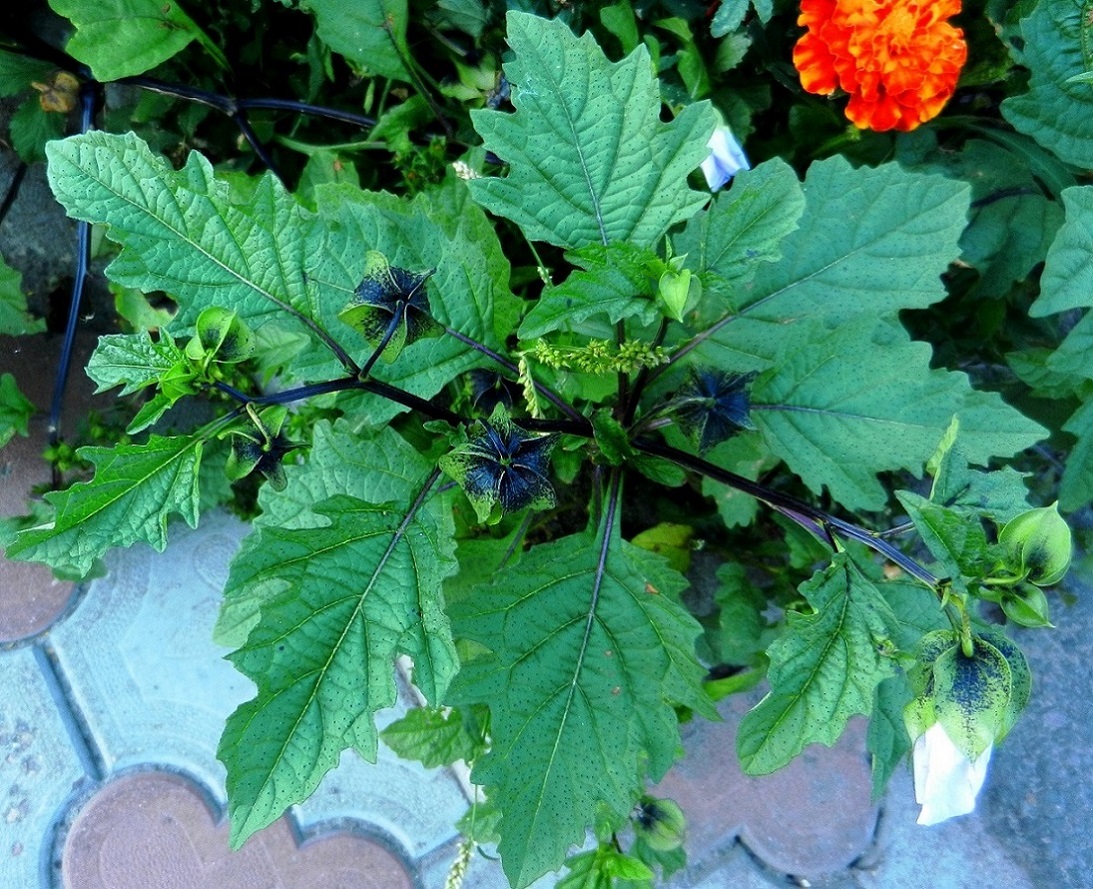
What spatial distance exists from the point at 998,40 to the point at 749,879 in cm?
128

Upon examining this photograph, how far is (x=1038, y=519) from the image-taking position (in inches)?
23.7

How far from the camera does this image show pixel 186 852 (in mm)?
1333

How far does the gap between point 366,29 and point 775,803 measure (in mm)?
1298

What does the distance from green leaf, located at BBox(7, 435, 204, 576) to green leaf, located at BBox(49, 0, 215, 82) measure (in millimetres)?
657

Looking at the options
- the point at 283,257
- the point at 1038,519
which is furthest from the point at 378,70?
the point at 1038,519

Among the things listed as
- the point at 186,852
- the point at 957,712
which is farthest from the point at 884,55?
the point at 186,852

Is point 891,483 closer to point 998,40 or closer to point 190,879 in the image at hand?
point 998,40

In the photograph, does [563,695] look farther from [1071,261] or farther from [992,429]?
[1071,261]

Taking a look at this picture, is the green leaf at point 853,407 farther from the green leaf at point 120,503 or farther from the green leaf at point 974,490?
the green leaf at point 120,503

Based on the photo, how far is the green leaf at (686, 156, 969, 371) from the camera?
0.95m

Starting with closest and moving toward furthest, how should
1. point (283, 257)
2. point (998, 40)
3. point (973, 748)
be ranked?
point (973, 748) → point (283, 257) → point (998, 40)

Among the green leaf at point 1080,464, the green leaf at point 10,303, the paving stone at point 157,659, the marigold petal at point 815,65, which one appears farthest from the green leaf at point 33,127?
the green leaf at point 1080,464

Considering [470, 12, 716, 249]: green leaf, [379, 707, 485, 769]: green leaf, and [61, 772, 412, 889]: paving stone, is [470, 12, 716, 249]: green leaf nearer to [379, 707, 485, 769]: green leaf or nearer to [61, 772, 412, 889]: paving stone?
[379, 707, 485, 769]: green leaf

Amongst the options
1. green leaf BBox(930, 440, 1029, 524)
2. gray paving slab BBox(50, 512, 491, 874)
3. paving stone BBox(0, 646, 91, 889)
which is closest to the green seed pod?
gray paving slab BBox(50, 512, 491, 874)
